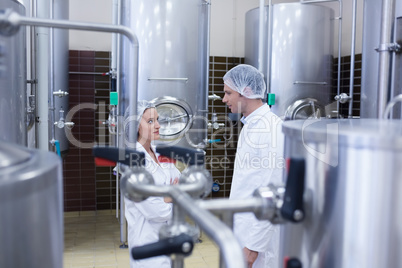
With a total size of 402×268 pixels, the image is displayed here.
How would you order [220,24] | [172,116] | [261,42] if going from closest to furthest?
1. [172,116]
2. [261,42]
3. [220,24]

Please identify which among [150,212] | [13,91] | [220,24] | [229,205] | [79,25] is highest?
[220,24]

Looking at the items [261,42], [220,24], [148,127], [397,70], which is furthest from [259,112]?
[220,24]

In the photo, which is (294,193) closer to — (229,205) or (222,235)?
(229,205)

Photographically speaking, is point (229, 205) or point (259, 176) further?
point (259, 176)

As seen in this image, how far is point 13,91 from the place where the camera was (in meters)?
1.75

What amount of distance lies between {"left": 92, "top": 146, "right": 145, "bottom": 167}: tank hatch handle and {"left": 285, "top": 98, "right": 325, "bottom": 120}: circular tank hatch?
7.60 ft

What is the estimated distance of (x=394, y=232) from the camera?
749 mm

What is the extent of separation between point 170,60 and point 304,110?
48.0 inches

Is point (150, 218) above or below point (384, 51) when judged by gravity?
below

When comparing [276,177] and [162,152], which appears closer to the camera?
[162,152]

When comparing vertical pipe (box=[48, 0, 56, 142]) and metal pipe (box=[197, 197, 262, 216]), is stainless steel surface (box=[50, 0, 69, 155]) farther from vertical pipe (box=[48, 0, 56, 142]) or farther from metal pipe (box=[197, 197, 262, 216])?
metal pipe (box=[197, 197, 262, 216])

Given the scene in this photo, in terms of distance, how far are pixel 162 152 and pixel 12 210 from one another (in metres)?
0.47

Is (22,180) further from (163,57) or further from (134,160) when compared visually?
(163,57)

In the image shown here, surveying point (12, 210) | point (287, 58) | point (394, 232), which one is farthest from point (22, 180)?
point (287, 58)
